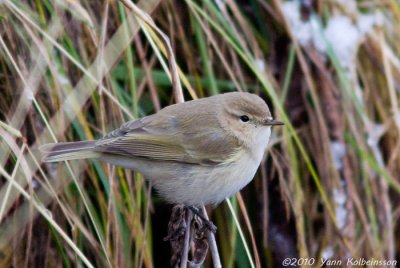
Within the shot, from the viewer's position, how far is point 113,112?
111 inches

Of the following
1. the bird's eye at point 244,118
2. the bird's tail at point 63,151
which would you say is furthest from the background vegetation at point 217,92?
the bird's eye at point 244,118

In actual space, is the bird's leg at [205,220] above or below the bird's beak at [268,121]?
below

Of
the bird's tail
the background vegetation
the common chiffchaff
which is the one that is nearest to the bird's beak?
the common chiffchaff

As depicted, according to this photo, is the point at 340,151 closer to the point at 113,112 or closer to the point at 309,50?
the point at 309,50

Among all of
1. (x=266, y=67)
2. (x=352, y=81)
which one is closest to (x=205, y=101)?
(x=266, y=67)

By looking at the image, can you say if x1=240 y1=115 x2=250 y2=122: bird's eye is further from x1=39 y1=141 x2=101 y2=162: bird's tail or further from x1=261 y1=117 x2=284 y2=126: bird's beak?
x1=39 y1=141 x2=101 y2=162: bird's tail

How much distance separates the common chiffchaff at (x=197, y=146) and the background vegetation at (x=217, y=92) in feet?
0.37

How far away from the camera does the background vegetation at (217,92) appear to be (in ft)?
8.60

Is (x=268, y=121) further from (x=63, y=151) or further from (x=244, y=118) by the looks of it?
(x=63, y=151)

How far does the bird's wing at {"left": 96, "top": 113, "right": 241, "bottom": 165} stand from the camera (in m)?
2.55

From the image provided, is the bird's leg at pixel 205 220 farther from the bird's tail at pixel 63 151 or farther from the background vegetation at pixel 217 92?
the bird's tail at pixel 63 151

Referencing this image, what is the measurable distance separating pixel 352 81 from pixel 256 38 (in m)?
0.54

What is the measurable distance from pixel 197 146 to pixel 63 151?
56cm

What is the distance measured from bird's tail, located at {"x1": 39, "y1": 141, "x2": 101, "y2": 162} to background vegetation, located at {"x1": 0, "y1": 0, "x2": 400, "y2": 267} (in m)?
0.11
